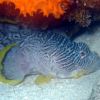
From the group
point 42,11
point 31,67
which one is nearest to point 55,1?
point 42,11

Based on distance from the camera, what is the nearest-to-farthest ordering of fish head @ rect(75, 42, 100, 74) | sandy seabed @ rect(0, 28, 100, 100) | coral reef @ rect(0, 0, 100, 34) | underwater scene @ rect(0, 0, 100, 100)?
coral reef @ rect(0, 0, 100, 34) → sandy seabed @ rect(0, 28, 100, 100) → underwater scene @ rect(0, 0, 100, 100) → fish head @ rect(75, 42, 100, 74)

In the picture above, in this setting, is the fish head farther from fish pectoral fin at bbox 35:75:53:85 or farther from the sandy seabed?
fish pectoral fin at bbox 35:75:53:85

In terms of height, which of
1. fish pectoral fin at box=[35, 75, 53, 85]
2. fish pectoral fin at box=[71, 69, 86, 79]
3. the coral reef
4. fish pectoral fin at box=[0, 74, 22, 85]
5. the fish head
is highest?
the coral reef

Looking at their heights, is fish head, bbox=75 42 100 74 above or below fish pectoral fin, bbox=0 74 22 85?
above

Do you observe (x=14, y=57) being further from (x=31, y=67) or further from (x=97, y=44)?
(x=97, y=44)

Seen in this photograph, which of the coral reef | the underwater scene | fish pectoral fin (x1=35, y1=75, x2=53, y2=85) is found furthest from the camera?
fish pectoral fin (x1=35, y1=75, x2=53, y2=85)

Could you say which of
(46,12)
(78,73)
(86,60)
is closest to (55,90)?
(78,73)

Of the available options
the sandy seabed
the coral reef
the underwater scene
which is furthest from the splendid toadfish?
the coral reef

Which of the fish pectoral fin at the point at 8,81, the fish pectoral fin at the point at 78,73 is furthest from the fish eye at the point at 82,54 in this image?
the fish pectoral fin at the point at 8,81
